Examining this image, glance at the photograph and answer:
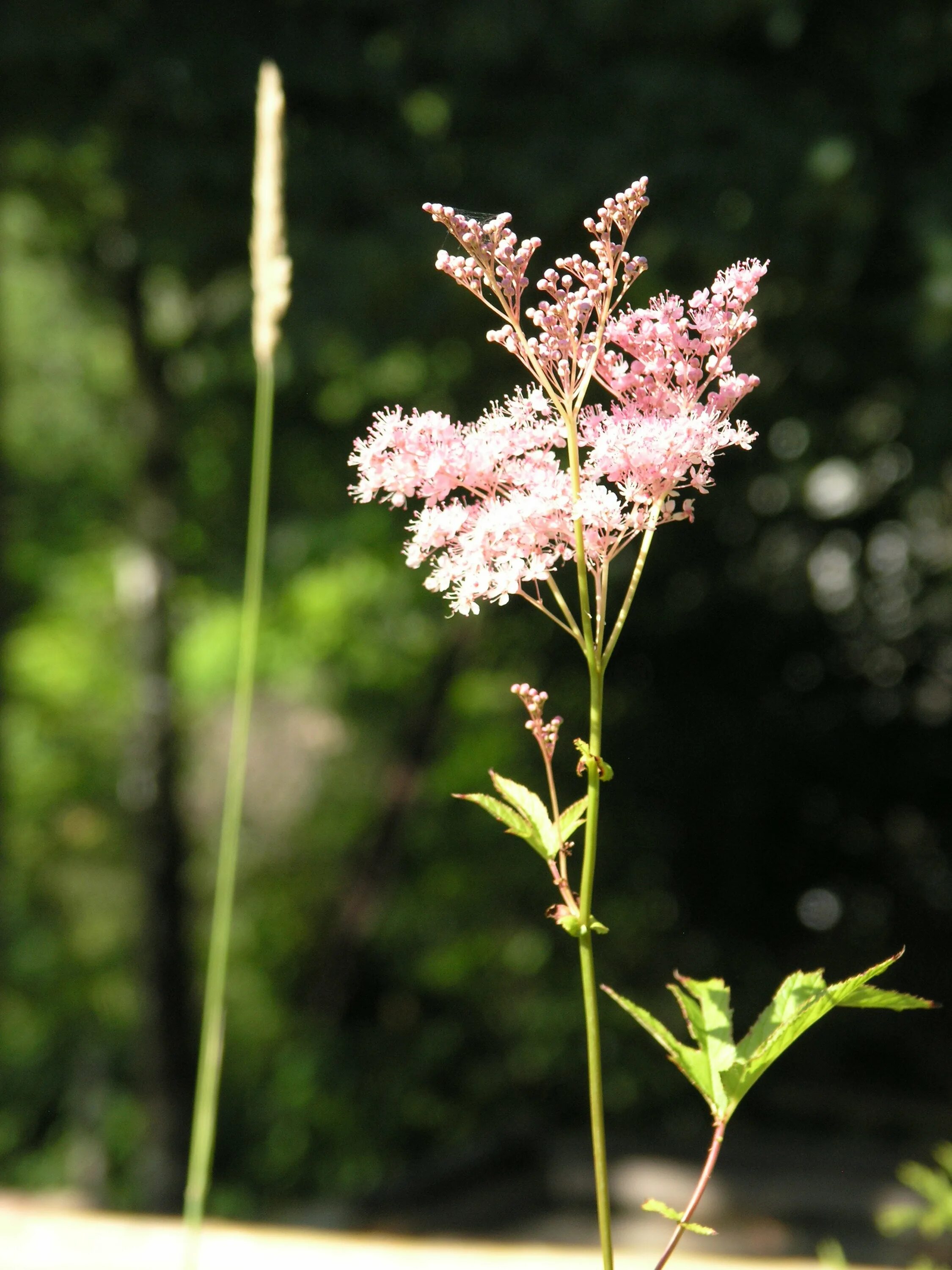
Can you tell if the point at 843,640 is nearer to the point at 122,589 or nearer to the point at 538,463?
the point at 122,589

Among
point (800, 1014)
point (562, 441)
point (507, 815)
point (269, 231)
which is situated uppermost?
point (269, 231)

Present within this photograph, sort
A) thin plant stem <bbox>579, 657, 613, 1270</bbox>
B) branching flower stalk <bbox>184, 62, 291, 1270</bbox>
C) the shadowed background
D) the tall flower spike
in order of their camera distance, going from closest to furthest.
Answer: thin plant stem <bbox>579, 657, 613, 1270</bbox>
branching flower stalk <bbox>184, 62, 291, 1270</bbox>
the tall flower spike
the shadowed background

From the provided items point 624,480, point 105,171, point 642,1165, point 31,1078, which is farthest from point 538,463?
point 31,1078

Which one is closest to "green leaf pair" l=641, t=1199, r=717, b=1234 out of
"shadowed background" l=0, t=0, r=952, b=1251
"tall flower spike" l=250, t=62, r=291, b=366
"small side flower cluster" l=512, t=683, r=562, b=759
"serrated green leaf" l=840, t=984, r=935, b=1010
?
"serrated green leaf" l=840, t=984, r=935, b=1010

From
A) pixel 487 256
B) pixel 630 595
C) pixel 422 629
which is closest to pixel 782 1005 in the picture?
pixel 630 595

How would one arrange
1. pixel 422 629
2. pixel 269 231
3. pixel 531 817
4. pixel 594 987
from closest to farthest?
pixel 594 987 → pixel 531 817 → pixel 269 231 → pixel 422 629

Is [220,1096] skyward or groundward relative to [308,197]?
groundward

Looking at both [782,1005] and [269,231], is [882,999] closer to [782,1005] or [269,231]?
[782,1005]

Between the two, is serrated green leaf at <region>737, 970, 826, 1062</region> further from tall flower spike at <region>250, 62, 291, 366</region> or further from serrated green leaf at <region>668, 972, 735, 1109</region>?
tall flower spike at <region>250, 62, 291, 366</region>
